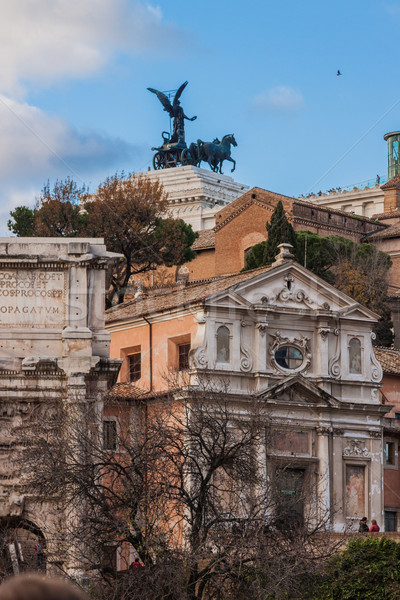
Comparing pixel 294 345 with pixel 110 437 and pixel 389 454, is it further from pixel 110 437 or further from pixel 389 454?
pixel 110 437

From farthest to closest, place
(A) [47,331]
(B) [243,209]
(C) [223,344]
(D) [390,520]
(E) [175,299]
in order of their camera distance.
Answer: (B) [243,209] → (D) [390,520] → (E) [175,299] → (C) [223,344] → (A) [47,331]

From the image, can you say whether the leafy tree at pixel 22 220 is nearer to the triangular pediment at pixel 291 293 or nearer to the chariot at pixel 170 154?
the triangular pediment at pixel 291 293

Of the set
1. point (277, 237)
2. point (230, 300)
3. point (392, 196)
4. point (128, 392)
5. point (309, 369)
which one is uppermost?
point (392, 196)

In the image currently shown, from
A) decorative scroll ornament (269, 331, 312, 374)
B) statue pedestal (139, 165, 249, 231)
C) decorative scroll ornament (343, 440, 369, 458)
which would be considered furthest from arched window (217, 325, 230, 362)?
statue pedestal (139, 165, 249, 231)

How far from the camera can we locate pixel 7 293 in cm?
2658

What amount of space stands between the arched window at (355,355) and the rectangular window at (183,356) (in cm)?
621

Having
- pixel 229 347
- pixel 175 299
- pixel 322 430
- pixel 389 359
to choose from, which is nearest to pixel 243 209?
pixel 389 359

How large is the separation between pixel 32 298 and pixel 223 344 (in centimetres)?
1316

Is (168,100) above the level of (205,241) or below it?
above

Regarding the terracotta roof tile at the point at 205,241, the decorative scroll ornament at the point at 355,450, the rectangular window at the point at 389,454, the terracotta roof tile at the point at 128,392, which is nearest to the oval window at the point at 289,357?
the decorative scroll ornament at the point at 355,450

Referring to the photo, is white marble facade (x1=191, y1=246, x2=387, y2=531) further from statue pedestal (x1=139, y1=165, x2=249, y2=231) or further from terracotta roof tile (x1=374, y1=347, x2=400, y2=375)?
statue pedestal (x1=139, y1=165, x2=249, y2=231)

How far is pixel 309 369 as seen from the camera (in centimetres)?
4031

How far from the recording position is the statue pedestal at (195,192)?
92.2 metres

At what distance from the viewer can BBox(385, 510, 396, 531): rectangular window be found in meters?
41.2
